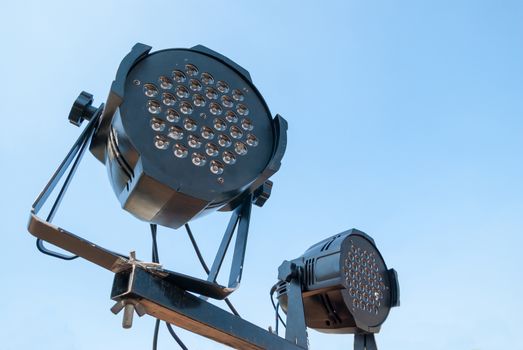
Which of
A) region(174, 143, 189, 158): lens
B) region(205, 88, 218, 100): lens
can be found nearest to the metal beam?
region(174, 143, 189, 158): lens

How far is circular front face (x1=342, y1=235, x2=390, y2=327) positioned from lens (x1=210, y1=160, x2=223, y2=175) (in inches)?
31.0

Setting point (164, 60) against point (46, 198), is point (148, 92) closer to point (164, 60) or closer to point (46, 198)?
point (164, 60)

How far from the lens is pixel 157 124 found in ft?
4.77

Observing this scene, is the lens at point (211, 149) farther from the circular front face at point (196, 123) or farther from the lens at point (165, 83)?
the lens at point (165, 83)

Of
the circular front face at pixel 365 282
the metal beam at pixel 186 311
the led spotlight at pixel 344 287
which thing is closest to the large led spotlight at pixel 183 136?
the metal beam at pixel 186 311

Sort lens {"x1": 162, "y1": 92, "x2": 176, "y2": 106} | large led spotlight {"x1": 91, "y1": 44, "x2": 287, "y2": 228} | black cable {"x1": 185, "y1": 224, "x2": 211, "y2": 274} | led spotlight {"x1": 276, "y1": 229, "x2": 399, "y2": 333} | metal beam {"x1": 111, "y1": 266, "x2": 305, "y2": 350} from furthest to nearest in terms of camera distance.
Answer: led spotlight {"x1": 276, "y1": 229, "x2": 399, "y2": 333}, black cable {"x1": 185, "y1": 224, "x2": 211, "y2": 274}, lens {"x1": 162, "y1": 92, "x2": 176, "y2": 106}, large led spotlight {"x1": 91, "y1": 44, "x2": 287, "y2": 228}, metal beam {"x1": 111, "y1": 266, "x2": 305, "y2": 350}

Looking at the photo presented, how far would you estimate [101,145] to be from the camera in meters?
1.58

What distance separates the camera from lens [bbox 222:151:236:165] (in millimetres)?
1535

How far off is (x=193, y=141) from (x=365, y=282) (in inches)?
41.3

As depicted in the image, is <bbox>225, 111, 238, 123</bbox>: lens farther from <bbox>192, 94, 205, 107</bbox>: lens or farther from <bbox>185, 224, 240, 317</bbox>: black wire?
<bbox>185, 224, 240, 317</bbox>: black wire

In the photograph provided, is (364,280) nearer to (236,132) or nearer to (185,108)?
(236,132)

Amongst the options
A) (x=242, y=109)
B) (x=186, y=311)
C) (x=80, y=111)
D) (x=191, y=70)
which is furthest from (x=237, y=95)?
(x=186, y=311)

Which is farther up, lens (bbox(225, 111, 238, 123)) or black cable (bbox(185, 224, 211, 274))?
lens (bbox(225, 111, 238, 123))

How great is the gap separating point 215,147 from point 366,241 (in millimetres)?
1025
